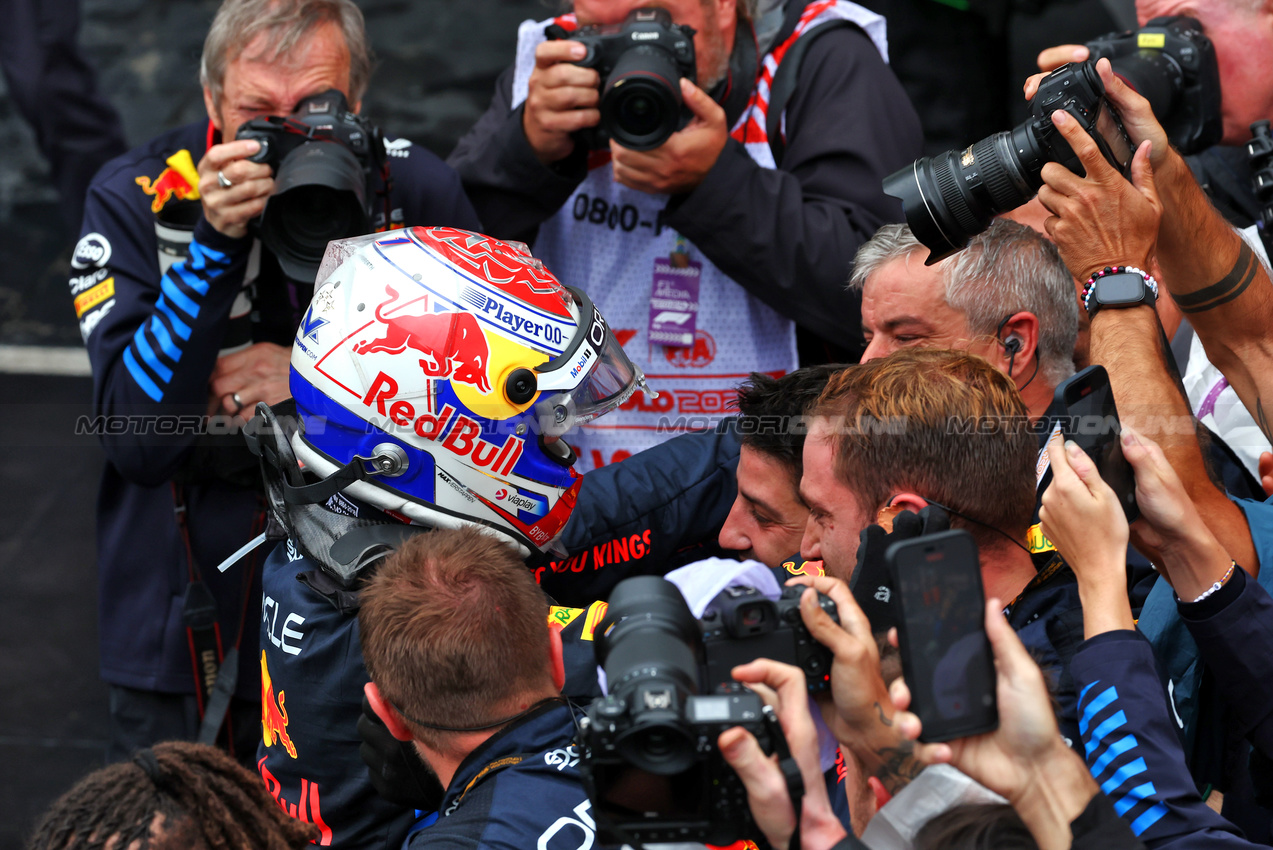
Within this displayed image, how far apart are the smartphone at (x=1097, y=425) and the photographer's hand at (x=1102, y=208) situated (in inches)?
19.0

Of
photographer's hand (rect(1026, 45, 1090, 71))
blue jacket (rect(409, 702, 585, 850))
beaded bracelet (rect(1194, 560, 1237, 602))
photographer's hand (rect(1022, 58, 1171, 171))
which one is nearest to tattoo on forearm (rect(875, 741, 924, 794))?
blue jacket (rect(409, 702, 585, 850))

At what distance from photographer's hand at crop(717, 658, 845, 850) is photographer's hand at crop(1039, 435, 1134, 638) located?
496 millimetres

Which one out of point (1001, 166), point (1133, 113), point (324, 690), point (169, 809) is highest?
point (1133, 113)

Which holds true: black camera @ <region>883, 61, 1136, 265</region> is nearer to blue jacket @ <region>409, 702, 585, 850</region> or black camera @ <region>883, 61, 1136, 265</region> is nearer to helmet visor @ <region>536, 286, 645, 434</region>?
helmet visor @ <region>536, 286, 645, 434</region>

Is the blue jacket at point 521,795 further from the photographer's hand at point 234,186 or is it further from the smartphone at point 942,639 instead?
the photographer's hand at point 234,186

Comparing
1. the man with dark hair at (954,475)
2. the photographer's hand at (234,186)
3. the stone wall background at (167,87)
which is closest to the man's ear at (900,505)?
the man with dark hair at (954,475)

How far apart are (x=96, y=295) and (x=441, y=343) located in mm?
1238

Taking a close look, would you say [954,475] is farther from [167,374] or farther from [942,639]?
[167,374]

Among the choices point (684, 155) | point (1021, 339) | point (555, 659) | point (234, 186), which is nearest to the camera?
point (555, 659)

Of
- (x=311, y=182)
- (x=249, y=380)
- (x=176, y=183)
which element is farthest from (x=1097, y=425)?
(x=176, y=183)

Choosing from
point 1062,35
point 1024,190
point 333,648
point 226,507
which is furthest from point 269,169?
point 1062,35

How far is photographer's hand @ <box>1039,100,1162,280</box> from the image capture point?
2.30 meters

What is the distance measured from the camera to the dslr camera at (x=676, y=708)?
1426 mm

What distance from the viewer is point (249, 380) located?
10.2 ft
